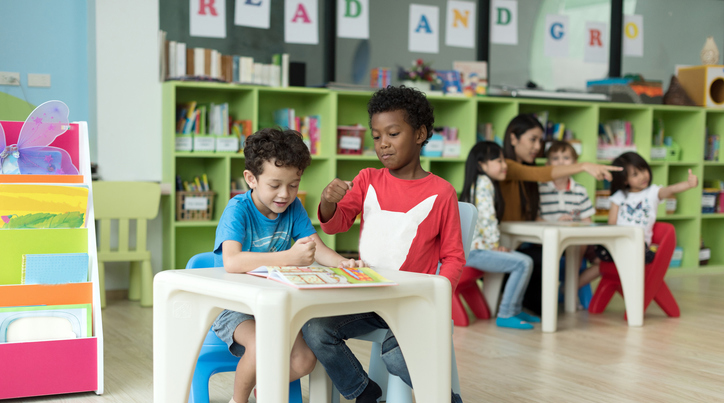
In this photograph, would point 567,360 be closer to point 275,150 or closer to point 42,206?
point 275,150

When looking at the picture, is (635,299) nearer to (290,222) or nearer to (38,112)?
(290,222)

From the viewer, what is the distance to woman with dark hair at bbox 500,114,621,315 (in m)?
3.50

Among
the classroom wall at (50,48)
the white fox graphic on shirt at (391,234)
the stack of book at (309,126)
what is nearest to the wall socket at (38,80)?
the classroom wall at (50,48)

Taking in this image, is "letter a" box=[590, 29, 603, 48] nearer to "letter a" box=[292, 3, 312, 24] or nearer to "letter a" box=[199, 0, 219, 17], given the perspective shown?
"letter a" box=[292, 3, 312, 24]

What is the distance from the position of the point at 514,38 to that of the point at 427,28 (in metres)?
0.73

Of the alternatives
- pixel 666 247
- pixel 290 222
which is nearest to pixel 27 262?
pixel 290 222

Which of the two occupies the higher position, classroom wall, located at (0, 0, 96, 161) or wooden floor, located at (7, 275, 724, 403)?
classroom wall, located at (0, 0, 96, 161)

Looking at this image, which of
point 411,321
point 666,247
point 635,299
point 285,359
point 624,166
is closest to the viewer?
point 285,359

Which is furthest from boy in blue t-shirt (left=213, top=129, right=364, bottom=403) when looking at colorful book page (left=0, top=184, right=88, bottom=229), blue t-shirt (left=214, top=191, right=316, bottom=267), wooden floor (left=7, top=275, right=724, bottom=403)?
colorful book page (left=0, top=184, right=88, bottom=229)

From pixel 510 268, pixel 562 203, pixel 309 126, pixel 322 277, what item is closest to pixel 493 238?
pixel 510 268

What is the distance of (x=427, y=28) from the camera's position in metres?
4.78

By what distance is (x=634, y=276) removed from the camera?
334 centimetres

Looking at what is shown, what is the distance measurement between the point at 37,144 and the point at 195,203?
70.3 inches

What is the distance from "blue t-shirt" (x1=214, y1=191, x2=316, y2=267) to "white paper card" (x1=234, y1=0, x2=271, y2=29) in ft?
9.15
